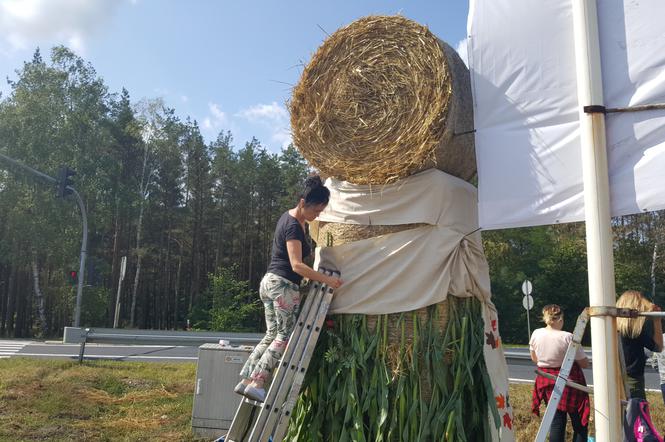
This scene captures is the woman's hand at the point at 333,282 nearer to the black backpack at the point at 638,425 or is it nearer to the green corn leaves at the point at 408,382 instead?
the green corn leaves at the point at 408,382

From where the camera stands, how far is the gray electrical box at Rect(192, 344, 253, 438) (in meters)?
5.86

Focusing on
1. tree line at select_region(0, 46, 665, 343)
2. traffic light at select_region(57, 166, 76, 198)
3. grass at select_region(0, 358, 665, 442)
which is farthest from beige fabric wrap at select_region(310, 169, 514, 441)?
tree line at select_region(0, 46, 665, 343)

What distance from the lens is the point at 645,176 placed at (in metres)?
2.38

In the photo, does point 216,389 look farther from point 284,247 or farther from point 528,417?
point 528,417

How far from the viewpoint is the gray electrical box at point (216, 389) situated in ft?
19.2

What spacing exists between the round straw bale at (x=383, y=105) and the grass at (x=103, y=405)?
339 cm

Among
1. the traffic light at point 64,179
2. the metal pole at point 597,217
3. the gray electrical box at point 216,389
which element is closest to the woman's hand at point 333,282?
the metal pole at point 597,217

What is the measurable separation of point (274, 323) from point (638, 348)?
356 centimetres

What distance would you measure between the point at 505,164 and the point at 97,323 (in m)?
34.3

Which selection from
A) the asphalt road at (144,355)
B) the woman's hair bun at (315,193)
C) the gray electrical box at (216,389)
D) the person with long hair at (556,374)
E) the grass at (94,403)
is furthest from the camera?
the asphalt road at (144,355)

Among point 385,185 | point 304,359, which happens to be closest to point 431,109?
point 385,185

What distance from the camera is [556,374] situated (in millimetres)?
5426

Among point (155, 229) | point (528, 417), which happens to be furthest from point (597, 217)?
point (155, 229)

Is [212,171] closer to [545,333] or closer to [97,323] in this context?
[97,323]
